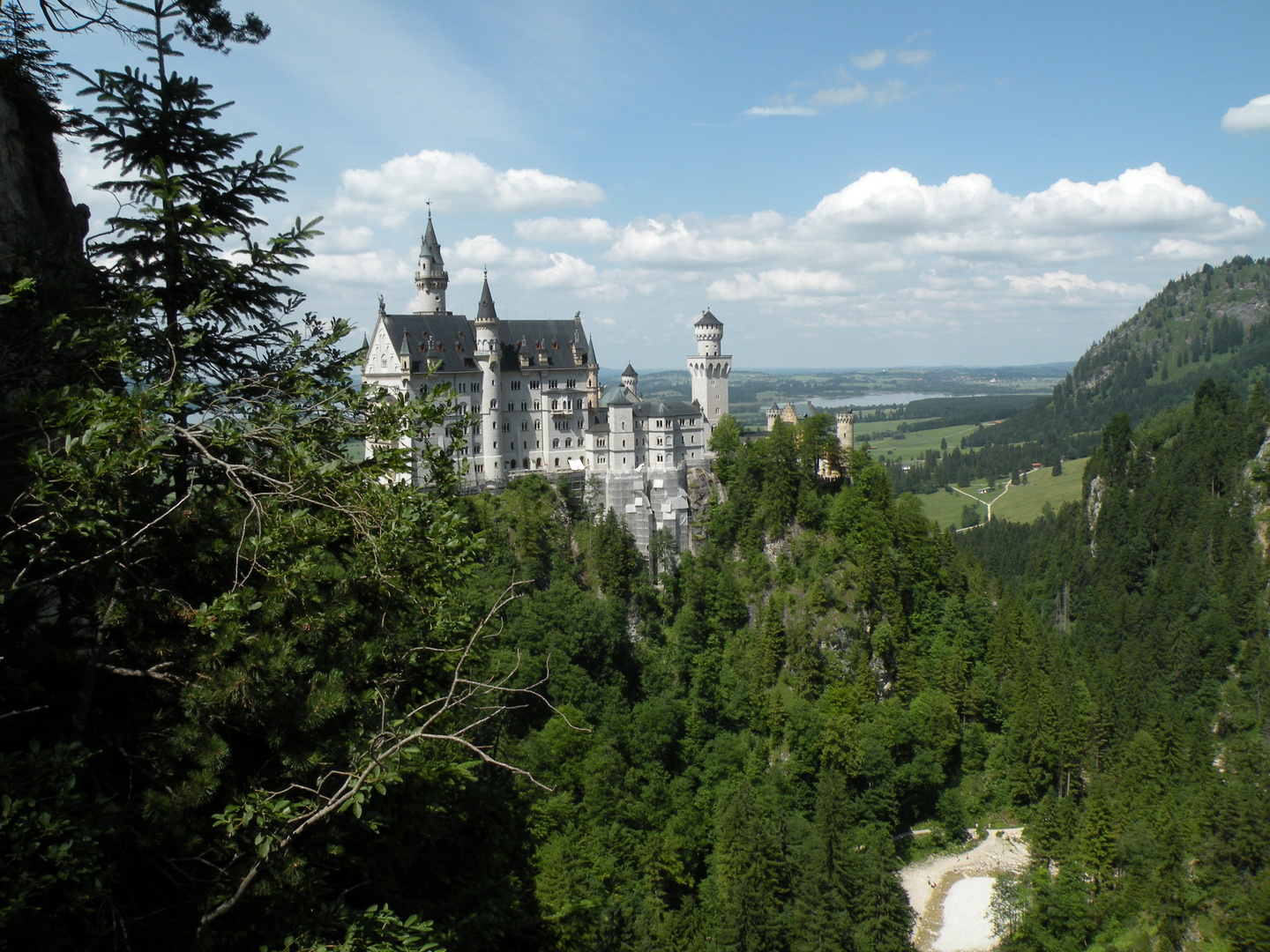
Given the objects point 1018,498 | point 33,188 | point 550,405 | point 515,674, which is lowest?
point 1018,498

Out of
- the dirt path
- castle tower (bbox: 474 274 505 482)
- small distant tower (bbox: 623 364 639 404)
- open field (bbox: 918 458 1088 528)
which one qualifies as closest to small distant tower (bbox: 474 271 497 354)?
castle tower (bbox: 474 274 505 482)

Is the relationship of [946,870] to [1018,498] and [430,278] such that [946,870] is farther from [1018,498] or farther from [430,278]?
[1018,498]

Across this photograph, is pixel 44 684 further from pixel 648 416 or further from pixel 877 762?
pixel 648 416

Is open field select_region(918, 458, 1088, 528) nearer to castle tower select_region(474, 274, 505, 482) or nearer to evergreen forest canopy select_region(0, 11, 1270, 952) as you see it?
evergreen forest canopy select_region(0, 11, 1270, 952)

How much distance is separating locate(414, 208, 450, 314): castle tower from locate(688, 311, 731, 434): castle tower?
22451mm

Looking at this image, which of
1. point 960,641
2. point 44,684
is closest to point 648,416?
point 960,641

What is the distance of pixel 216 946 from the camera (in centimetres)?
887

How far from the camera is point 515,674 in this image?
2247 centimetres

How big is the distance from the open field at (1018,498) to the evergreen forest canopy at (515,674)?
40940mm

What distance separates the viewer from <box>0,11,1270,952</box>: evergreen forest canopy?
8898 millimetres

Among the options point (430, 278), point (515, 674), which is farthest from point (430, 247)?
point (515, 674)

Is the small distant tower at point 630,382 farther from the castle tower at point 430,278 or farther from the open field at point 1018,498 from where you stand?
the open field at point 1018,498

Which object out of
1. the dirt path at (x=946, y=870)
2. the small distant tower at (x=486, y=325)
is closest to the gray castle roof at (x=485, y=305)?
the small distant tower at (x=486, y=325)

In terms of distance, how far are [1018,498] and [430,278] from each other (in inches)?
5385
